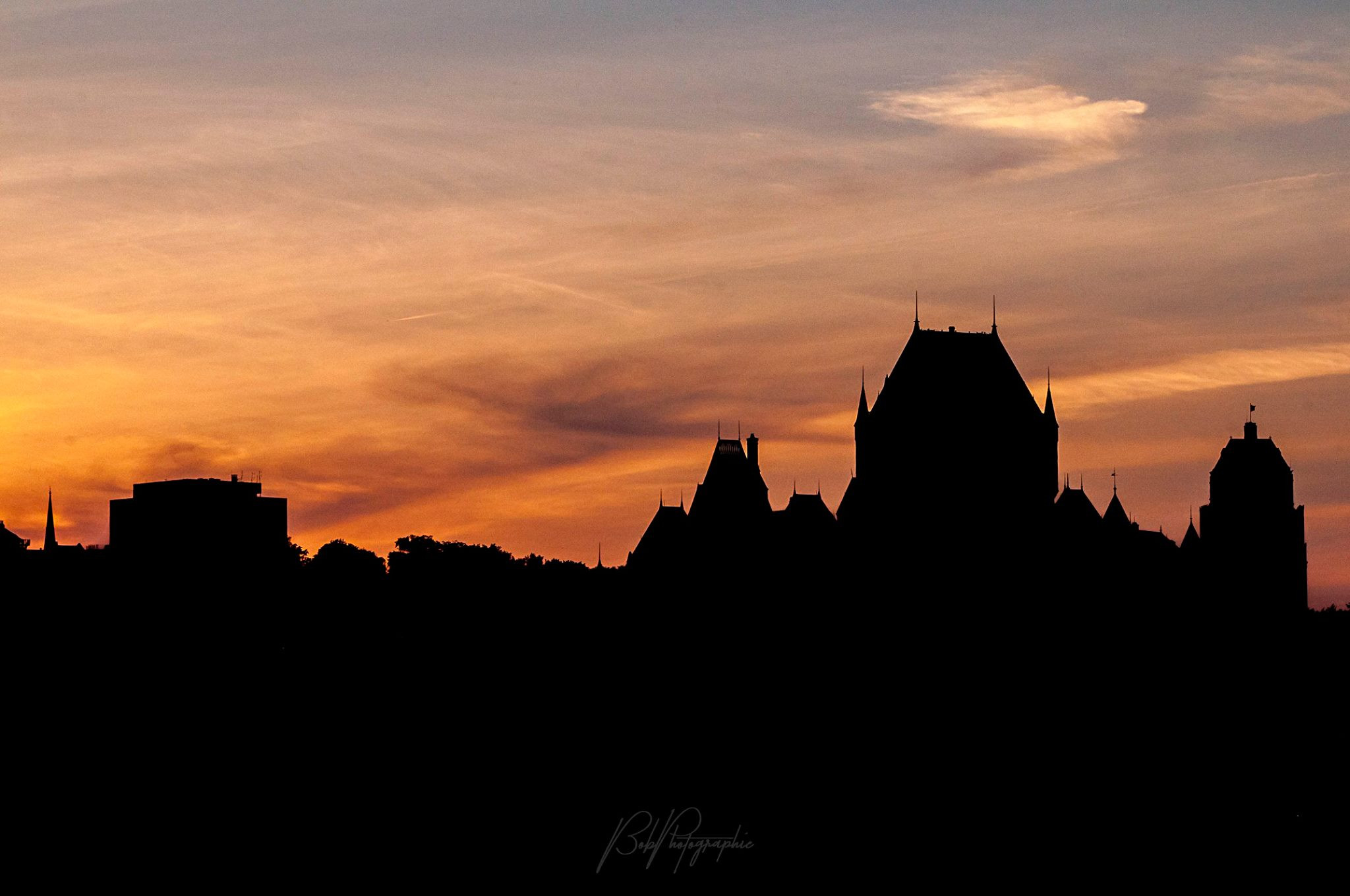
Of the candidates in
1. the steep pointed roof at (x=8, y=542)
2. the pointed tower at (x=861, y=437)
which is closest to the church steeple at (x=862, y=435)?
the pointed tower at (x=861, y=437)

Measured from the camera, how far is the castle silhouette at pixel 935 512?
5207 inches

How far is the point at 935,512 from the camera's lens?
13350cm

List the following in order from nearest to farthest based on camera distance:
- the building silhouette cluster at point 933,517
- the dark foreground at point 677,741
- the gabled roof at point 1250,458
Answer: the dark foreground at point 677,741
the building silhouette cluster at point 933,517
the gabled roof at point 1250,458

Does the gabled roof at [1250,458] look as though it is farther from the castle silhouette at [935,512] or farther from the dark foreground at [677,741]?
the castle silhouette at [935,512]

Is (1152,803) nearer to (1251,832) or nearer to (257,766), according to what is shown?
(1251,832)

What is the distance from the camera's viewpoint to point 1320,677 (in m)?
143

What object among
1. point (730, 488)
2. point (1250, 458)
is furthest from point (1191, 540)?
point (730, 488)

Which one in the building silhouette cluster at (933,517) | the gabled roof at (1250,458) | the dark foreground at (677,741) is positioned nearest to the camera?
the dark foreground at (677,741)

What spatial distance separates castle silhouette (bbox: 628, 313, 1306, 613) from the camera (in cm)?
13225

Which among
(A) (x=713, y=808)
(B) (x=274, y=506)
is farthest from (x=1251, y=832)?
(B) (x=274, y=506)

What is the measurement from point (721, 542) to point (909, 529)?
1340 cm

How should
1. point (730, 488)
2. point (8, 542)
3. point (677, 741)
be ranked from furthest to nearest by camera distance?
point (8, 542) < point (730, 488) < point (677, 741)

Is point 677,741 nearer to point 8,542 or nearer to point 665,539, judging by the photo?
point 665,539

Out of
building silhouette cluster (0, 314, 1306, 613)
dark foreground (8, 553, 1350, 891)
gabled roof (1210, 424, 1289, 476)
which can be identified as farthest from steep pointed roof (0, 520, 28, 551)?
gabled roof (1210, 424, 1289, 476)
